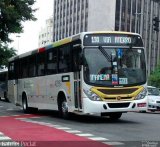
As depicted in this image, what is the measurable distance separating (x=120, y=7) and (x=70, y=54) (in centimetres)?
8727

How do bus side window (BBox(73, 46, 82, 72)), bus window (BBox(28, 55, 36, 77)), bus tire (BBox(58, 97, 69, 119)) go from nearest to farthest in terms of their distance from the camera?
bus side window (BBox(73, 46, 82, 72))
bus tire (BBox(58, 97, 69, 119))
bus window (BBox(28, 55, 36, 77))

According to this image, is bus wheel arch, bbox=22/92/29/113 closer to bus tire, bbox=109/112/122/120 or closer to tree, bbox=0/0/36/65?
bus tire, bbox=109/112/122/120

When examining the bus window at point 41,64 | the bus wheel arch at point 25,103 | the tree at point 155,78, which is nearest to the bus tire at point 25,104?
the bus wheel arch at point 25,103

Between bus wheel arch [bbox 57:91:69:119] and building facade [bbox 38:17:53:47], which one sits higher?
building facade [bbox 38:17:53:47]

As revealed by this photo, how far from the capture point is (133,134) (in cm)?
1360

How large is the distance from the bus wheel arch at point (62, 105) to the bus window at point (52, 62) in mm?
1111

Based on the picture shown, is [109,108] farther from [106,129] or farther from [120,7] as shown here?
[120,7]

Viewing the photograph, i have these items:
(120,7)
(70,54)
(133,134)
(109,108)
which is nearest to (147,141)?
(133,134)

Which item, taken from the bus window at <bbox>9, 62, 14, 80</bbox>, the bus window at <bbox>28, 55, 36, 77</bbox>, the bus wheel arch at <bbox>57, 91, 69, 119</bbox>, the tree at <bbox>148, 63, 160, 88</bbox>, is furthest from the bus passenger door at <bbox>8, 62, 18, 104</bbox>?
the tree at <bbox>148, 63, 160, 88</bbox>

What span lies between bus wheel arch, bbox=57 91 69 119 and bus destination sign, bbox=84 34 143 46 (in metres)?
2.89

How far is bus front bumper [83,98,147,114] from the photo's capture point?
667 inches

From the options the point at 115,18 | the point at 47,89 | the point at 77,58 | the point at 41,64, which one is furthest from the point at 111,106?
the point at 115,18

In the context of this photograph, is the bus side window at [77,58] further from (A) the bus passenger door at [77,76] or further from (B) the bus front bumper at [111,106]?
(B) the bus front bumper at [111,106]

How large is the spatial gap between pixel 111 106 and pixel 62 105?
2910 mm
